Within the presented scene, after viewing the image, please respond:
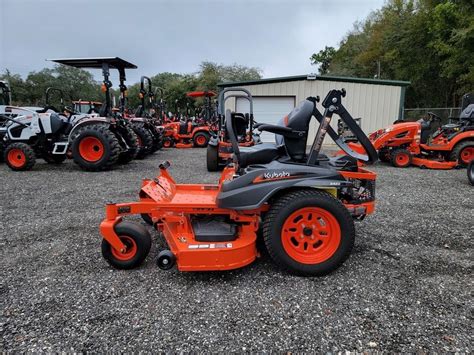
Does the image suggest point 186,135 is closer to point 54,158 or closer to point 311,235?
point 54,158

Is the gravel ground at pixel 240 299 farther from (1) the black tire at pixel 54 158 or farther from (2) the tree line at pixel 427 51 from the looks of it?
(2) the tree line at pixel 427 51

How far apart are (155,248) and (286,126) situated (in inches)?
69.0

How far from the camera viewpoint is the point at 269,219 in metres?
2.82

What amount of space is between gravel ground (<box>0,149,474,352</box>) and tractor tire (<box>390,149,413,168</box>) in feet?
17.1

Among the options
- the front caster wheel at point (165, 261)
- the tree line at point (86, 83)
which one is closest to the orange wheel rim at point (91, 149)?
the front caster wheel at point (165, 261)

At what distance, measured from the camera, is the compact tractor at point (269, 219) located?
110 inches

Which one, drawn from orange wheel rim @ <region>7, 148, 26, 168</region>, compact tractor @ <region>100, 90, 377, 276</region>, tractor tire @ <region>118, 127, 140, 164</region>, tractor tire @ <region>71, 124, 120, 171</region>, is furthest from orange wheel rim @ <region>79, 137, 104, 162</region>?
compact tractor @ <region>100, 90, 377, 276</region>

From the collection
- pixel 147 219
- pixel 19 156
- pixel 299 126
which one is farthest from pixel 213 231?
pixel 19 156

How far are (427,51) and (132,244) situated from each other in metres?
25.7

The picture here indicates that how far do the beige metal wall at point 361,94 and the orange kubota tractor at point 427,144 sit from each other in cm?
693

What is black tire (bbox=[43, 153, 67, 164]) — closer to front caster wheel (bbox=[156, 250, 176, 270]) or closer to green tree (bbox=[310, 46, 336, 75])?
front caster wheel (bbox=[156, 250, 176, 270])

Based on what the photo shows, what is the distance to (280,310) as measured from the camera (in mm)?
2430

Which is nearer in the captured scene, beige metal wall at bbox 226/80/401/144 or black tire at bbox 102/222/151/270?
black tire at bbox 102/222/151/270

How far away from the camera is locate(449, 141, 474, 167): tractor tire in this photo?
8.70m
